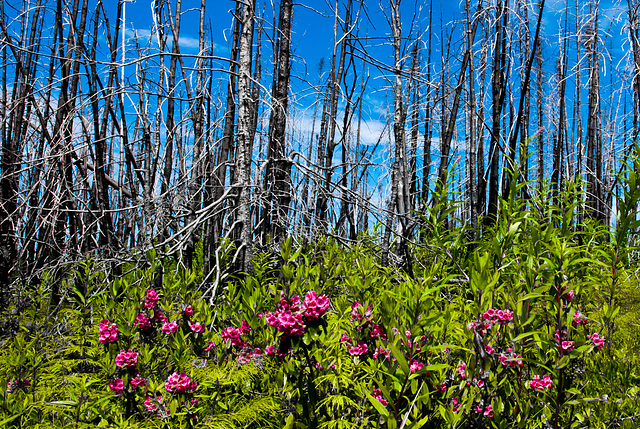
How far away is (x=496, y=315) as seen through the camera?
160 centimetres

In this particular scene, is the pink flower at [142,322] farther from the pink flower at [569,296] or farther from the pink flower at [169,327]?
the pink flower at [569,296]

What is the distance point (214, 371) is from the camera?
5.74 ft

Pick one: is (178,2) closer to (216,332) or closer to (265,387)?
(216,332)

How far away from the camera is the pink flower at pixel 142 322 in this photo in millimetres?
1919

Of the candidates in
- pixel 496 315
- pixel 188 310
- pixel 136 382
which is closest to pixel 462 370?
pixel 496 315

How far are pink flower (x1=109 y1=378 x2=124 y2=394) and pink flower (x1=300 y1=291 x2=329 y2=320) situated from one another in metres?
0.96

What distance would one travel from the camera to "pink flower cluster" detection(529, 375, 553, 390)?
1.60 metres

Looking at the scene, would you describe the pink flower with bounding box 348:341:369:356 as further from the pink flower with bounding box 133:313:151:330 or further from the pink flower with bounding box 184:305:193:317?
the pink flower with bounding box 133:313:151:330

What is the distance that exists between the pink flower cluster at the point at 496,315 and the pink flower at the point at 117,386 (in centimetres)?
163

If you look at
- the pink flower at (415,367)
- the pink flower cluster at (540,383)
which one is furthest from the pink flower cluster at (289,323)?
the pink flower cluster at (540,383)

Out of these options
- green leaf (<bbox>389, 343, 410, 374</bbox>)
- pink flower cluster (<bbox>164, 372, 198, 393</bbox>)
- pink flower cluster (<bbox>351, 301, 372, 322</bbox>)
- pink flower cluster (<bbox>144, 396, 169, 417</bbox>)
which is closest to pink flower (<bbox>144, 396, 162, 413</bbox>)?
pink flower cluster (<bbox>144, 396, 169, 417</bbox>)

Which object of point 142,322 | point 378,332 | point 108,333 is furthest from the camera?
point 142,322

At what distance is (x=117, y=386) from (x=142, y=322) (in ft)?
1.03

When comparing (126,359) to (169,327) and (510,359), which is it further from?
(510,359)
